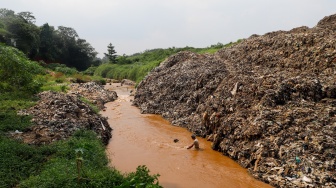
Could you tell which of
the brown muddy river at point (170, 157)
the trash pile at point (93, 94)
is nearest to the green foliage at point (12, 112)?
the brown muddy river at point (170, 157)

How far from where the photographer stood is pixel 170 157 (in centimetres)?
1122

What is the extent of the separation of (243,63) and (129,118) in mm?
8057

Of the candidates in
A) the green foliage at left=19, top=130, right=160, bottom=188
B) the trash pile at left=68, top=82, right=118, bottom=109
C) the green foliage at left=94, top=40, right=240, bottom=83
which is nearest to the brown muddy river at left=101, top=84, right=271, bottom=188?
the green foliage at left=19, top=130, right=160, bottom=188

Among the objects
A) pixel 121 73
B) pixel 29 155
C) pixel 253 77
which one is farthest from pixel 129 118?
pixel 121 73

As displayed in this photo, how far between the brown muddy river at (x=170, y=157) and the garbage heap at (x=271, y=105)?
21.3 inches

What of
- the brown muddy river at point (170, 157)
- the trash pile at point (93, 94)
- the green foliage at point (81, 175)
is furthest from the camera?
the trash pile at point (93, 94)

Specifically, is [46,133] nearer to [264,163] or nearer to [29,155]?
[29,155]

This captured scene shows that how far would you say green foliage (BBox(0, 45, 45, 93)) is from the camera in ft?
45.8

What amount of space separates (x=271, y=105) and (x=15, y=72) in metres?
13.1

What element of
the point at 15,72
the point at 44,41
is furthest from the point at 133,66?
the point at 15,72

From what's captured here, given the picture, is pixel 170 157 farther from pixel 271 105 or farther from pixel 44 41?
pixel 44 41

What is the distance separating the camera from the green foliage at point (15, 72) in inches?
550

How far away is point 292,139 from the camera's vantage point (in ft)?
30.4

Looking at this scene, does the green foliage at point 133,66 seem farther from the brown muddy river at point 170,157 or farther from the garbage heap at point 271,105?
the brown muddy river at point 170,157
